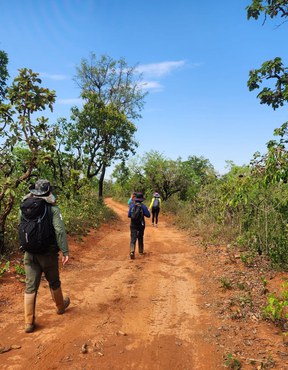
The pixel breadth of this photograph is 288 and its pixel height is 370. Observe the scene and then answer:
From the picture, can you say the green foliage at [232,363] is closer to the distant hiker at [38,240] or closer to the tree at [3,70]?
the distant hiker at [38,240]

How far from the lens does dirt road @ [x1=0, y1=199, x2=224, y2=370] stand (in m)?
3.71

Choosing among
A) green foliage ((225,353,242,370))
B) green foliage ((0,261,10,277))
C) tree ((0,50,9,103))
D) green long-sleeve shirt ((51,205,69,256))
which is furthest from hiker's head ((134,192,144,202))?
tree ((0,50,9,103))

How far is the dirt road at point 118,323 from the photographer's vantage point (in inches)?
146

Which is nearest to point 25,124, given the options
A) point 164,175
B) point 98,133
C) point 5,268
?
point 5,268

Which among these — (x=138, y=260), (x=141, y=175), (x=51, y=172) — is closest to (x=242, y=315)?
(x=138, y=260)

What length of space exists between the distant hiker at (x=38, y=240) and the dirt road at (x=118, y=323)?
1.55 ft

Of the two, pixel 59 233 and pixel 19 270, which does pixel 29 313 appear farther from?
pixel 19 270

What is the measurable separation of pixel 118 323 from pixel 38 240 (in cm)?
170

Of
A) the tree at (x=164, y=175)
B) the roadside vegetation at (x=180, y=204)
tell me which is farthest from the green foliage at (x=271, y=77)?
the tree at (x=164, y=175)

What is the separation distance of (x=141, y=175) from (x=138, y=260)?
2261 centimetres

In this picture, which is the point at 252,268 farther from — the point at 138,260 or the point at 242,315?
the point at 138,260

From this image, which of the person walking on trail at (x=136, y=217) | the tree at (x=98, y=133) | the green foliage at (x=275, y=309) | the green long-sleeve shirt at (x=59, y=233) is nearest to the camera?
the green foliage at (x=275, y=309)

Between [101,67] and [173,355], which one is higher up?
[101,67]

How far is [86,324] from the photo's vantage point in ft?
15.2
